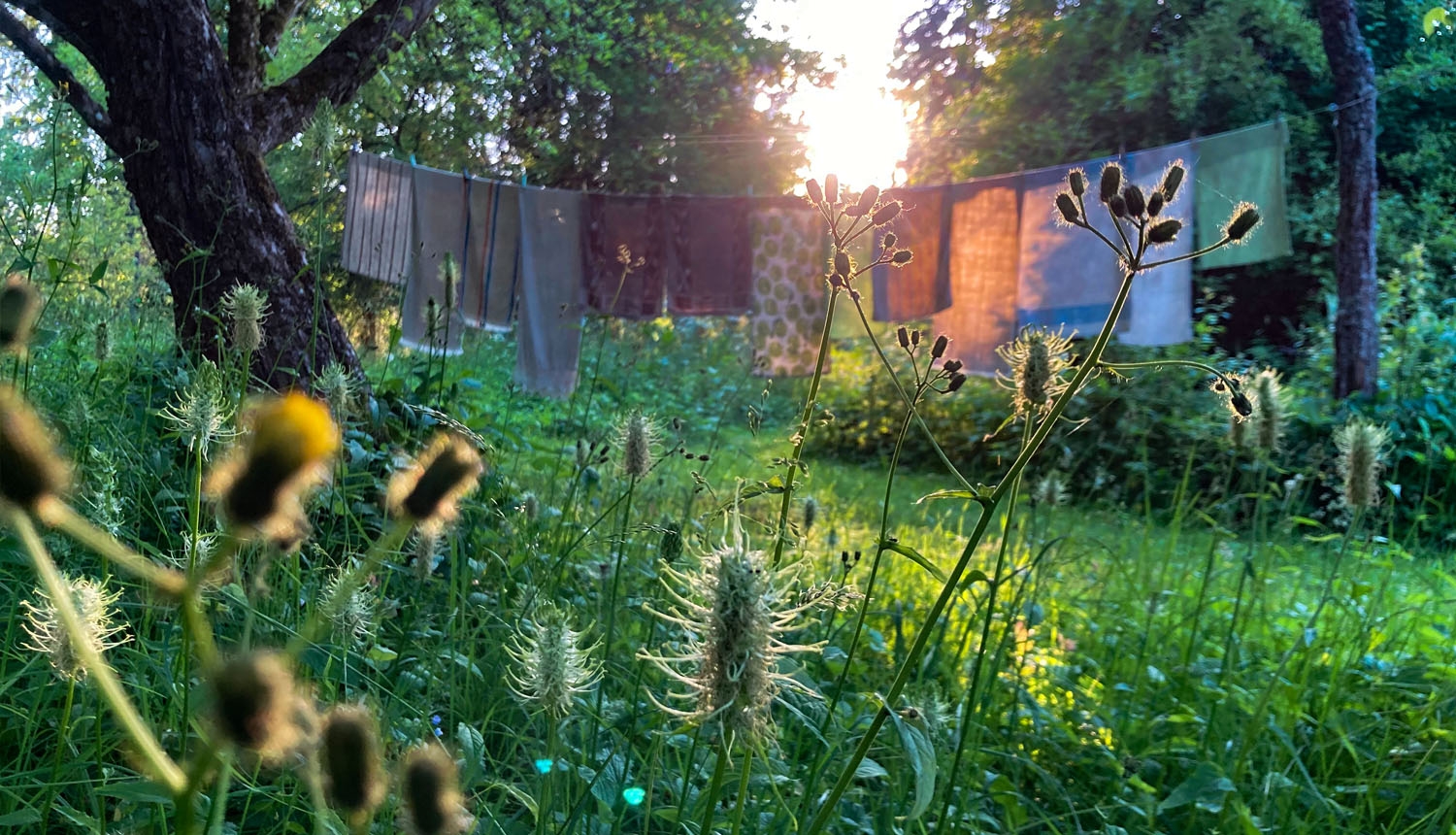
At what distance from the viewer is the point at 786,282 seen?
21.3 ft

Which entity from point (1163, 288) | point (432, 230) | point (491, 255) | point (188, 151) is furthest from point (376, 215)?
point (1163, 288)

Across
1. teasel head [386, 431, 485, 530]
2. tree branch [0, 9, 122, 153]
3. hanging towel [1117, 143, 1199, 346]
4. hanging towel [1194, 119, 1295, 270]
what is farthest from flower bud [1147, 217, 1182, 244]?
hanging towel [1117, 143, 1199, 346]

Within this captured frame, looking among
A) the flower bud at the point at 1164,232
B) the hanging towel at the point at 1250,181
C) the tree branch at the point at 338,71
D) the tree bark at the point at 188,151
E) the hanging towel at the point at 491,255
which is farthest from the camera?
the hanging towel at the point at 491,255

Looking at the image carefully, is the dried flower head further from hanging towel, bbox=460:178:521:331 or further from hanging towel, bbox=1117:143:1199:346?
hanging towel, bbox=460:178:521:331

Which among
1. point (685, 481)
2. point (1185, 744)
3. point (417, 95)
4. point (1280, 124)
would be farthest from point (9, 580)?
point (417, 95)

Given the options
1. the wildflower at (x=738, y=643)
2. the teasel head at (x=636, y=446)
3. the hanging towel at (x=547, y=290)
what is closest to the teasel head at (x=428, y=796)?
the wildflower at (x=738, y=643)

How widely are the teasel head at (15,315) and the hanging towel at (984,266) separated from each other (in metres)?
5.49

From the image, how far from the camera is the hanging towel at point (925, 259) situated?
6.00m

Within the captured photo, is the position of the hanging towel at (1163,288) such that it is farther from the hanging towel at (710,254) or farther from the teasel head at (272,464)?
the teasel head at (272,464)

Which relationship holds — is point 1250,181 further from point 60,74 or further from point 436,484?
point 436,484

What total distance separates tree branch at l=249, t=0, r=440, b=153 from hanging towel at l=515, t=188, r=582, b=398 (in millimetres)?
2265

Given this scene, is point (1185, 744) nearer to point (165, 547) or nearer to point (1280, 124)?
point (165, 547)

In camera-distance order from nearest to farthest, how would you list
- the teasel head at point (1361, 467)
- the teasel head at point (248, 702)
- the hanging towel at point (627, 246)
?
1. the teasel head at point (248, 702)
2. the teasel head at point (1361, 467)
3. the hanging towel at point (627, 246)

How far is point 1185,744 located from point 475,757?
139cm
